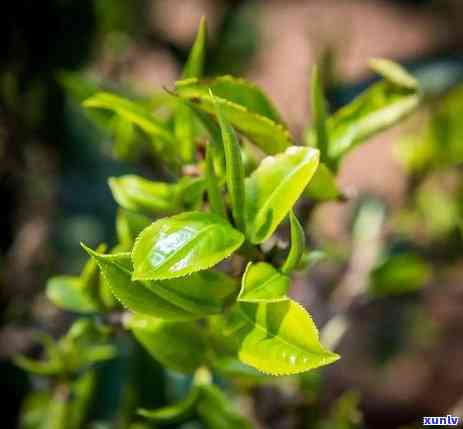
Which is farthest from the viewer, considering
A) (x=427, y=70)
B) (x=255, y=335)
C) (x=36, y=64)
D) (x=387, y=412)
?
(x=387, y=412)

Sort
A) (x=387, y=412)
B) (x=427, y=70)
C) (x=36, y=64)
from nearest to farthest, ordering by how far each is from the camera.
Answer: (x=36, y=64) → (x=427, y=70) → (x=387, y=412)

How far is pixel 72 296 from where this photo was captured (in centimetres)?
61

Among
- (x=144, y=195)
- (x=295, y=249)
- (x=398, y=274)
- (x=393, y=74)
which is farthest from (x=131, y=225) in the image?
(x=398, y=274)

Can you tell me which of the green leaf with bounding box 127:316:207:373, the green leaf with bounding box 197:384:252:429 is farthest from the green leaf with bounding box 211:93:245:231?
the green leaf with bounding box 197:384:252:429

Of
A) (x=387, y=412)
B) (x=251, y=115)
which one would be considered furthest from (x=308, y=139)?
(x=387, y=412)

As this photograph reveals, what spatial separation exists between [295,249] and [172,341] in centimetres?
14

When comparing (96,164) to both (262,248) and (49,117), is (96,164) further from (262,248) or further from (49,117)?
(262,248)

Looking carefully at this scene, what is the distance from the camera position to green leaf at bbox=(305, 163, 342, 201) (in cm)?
54

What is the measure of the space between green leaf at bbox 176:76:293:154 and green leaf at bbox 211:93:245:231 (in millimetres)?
40

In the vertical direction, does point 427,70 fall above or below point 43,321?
above

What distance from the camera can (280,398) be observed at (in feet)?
2.54

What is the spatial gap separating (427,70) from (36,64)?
55 centimetres

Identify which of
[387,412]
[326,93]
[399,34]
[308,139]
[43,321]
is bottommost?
[387,412]

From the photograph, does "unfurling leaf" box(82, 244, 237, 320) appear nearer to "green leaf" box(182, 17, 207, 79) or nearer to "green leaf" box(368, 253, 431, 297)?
"green leaf" box(182, 17, 207, 79)
